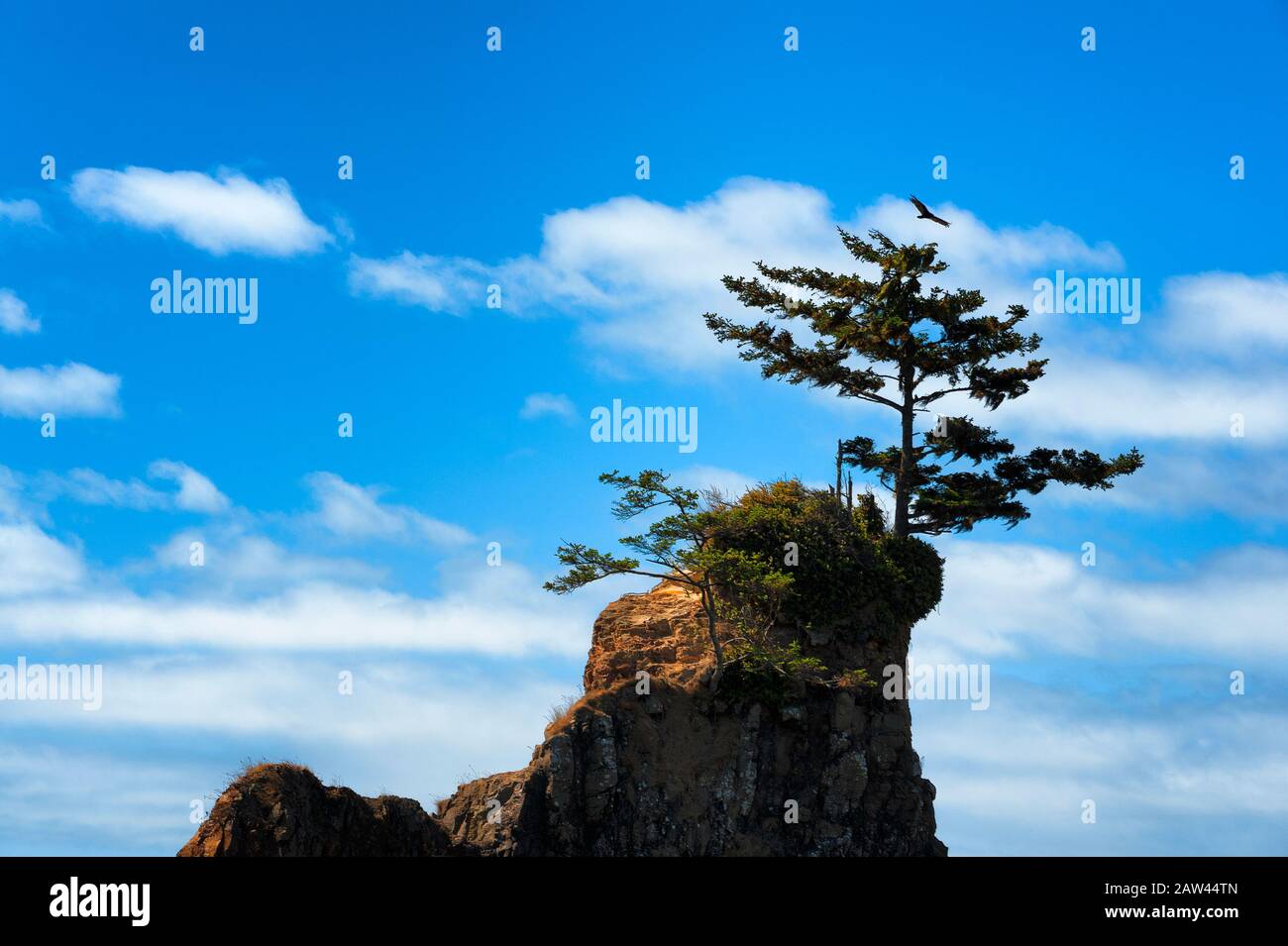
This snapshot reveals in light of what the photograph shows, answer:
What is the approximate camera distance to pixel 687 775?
1253 inches

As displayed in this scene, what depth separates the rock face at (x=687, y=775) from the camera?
30.2 meters

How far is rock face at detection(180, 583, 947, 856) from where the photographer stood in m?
30.2

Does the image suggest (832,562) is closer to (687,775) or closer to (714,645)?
(714,645)

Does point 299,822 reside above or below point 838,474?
below

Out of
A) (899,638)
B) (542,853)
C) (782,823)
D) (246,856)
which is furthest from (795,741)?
(246,856)

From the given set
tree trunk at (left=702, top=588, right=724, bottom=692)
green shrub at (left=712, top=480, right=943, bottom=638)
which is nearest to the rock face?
tree trunk at (left=702, top=588, right=724, bottom=692)

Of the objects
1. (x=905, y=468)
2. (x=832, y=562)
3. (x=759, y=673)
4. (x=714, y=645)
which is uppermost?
(x=905, y=468)

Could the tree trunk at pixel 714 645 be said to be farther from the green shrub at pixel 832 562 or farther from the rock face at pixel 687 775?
the green shrub at pixel 832 562

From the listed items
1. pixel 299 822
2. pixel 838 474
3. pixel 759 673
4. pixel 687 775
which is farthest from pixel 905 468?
pixel 299 822

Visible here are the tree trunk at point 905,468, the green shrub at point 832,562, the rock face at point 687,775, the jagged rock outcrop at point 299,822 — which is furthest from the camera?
the tree trunk at point 905,468

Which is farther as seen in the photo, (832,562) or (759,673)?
(832,562)

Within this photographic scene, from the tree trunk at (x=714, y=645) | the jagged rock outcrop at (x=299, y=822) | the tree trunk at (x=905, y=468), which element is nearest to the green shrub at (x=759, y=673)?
the tree trunk at (x=714, y=645)
